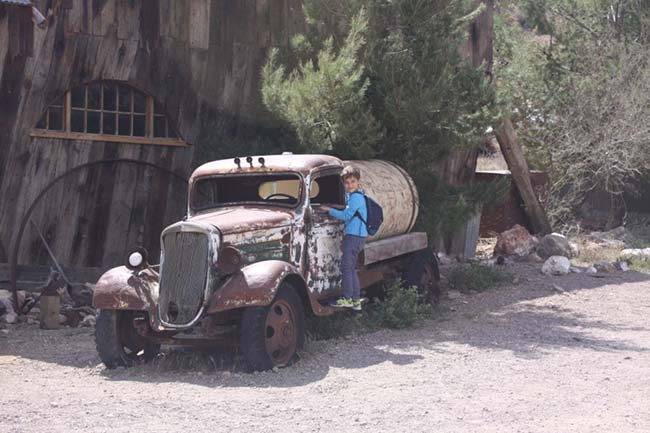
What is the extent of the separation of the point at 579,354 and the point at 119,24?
24.3ft

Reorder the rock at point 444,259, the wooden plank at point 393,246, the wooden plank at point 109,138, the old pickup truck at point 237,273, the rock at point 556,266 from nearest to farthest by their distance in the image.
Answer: the old pickup truck at point 237,273 → the wooden plank at point 393,246 → the wooden plank at point 109,138 → the rock at point 556,266 → the rock at point 444,259

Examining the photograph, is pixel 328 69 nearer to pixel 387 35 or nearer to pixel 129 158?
pixel 387 35

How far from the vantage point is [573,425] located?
6.59 m

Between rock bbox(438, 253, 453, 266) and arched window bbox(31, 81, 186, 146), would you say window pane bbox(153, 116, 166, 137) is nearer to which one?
arched window bbox(31, 81, 186, 146)

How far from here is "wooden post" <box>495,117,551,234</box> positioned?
56.6 feet

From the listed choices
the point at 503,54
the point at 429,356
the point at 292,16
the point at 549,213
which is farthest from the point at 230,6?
the point at 503,54

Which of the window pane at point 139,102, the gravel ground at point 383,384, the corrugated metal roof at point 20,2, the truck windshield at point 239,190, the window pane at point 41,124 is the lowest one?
the gravel ground at point 383,384

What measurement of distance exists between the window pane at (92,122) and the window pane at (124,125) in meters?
0.34

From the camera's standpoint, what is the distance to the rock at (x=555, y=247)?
53.6ft

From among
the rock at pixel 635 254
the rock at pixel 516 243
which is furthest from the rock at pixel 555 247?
the rock at pixel 635 254

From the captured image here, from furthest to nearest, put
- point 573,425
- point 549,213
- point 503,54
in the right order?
point 503,54 < point 549,213 < point 573,425

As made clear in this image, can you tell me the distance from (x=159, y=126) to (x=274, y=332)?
5.77 m

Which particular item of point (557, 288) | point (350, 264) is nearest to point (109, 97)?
point (350, 264)

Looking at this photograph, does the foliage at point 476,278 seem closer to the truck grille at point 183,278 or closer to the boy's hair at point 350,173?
the boy's hair at point 350,173
